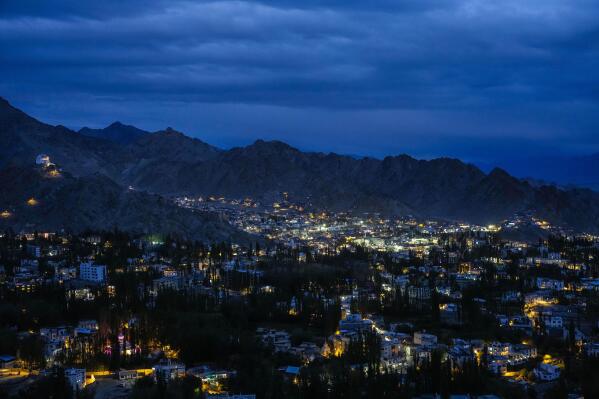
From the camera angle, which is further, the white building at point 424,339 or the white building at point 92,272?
the white building at point 92,272

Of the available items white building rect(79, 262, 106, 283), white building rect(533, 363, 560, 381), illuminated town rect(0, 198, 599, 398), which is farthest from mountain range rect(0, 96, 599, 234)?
white building rect(533, 363, 560, 381)

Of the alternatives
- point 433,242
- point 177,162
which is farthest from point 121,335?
point 177,162

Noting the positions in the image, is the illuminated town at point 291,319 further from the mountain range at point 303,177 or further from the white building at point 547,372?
the mountain range at point 303,177

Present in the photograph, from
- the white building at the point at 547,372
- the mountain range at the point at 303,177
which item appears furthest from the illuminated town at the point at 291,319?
the mountain range at the point at 303,177

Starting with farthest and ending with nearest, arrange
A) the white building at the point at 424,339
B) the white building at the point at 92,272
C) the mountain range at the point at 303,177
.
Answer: the mountain range at the point at 303,177
the white building at the point at 92,272
the white building at the point at 424,339

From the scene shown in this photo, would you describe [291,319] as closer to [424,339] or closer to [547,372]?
[424,339]

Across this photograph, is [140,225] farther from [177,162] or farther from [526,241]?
[177,162]

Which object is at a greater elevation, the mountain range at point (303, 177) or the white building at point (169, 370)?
the mountain range at point (303, 177)
